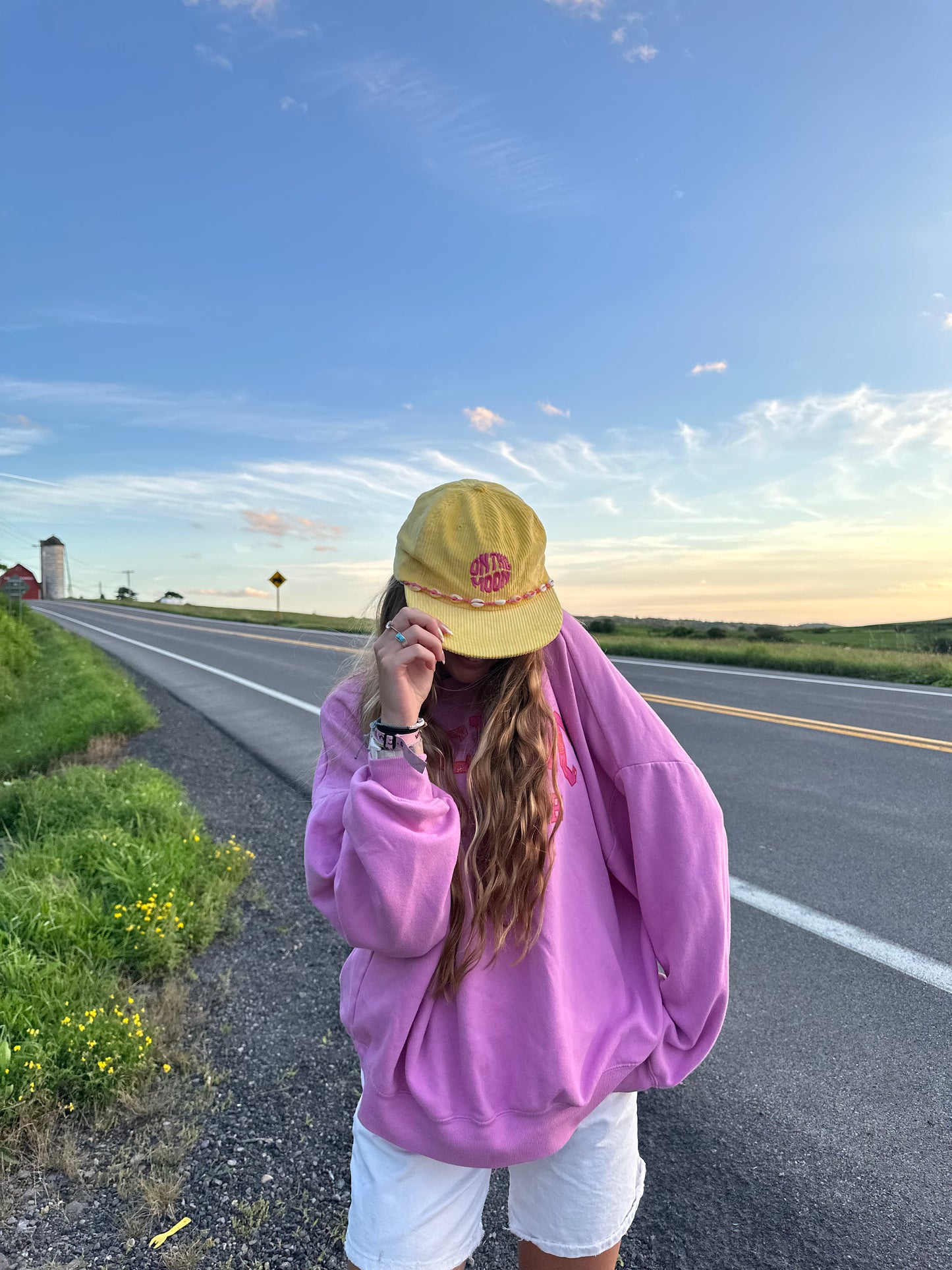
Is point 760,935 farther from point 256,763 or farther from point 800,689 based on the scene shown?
point 800,689

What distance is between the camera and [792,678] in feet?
44.0

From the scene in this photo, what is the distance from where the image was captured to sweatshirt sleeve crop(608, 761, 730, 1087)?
55.7 inches

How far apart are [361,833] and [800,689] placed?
11571mm

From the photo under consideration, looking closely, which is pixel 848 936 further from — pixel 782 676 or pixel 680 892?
pixel 782 676

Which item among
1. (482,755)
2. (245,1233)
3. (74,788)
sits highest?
(482,755)

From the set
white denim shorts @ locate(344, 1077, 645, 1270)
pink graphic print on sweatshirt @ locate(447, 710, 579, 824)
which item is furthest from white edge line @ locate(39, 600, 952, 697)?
white denim shorts @ locate(344, 1077, 645, 1270)

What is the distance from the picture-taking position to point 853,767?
6738 mm

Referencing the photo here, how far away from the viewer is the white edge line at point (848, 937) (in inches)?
132

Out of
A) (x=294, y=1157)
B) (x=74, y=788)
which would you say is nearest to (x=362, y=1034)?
(x=294, y=1157)

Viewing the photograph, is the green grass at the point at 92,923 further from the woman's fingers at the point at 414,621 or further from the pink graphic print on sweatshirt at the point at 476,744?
the woman's fingers at the point at 414,621

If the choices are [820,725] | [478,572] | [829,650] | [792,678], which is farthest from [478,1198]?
[829,650]

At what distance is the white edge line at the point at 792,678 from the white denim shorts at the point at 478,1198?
9771mm

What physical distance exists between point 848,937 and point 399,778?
10.5 ft

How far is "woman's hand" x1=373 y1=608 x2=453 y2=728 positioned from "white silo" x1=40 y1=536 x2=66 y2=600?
4061 inches
